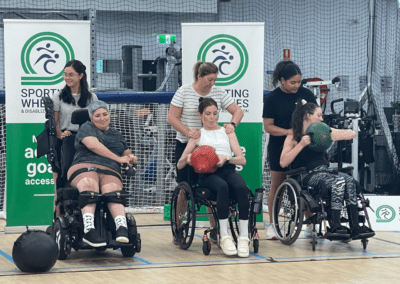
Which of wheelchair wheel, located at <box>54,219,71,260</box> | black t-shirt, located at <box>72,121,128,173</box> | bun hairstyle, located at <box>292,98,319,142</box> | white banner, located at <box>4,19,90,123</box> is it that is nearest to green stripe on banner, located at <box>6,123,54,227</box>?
white banner, located at <box>4,19,90,123</box>

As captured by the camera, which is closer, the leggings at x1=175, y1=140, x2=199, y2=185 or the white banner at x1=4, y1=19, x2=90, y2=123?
the leggings at x1=175, y1=140, x2=199, y2=185

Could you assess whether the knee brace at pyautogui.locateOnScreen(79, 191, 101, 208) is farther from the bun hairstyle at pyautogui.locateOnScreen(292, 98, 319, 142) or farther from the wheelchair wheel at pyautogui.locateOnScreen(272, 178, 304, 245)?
the bun hairstyle at pyautogui.locateOnScreen(292, 98, 319, 142)

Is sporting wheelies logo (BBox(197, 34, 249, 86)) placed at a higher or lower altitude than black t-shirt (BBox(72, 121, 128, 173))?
higher

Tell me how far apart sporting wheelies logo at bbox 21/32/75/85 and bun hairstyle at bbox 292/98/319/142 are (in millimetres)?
1859

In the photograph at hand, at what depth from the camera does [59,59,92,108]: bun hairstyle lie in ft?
15.0

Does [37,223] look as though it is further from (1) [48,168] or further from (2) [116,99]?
(2) [116,99]

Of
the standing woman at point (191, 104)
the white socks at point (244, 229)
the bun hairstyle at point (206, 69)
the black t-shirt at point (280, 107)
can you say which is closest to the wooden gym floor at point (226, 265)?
the white socks at point (244, 229)

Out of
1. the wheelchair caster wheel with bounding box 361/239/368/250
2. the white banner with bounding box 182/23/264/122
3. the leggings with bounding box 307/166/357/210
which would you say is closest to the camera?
the leggings with bounding box 307/166/357/210

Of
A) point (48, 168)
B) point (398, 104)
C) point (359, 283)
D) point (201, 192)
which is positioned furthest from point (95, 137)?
point (398, 104)

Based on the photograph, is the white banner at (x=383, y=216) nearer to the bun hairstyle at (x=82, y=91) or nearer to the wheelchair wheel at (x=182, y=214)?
the wheelchair wheel at (x=182, y=214)

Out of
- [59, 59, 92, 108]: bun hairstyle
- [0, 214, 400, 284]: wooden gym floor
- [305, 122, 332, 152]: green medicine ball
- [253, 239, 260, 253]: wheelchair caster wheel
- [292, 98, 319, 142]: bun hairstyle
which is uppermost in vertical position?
[59, 59, 92, 108]: bun hairstyle

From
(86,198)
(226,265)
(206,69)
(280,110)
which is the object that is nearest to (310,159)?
(280,110)

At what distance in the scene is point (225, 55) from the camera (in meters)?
5.28

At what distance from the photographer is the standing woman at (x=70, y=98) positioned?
4559 mm
